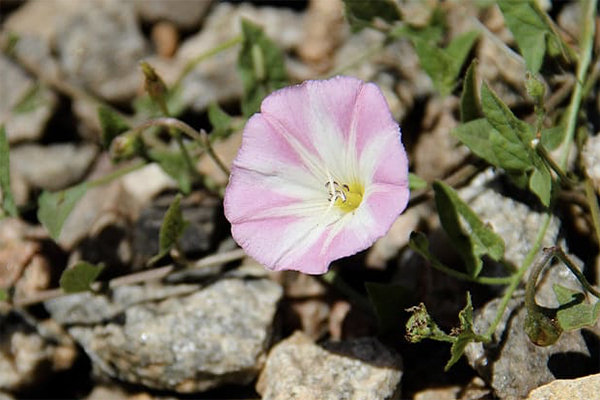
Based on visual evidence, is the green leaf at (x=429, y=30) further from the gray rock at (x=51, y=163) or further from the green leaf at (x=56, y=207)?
the gray rock at (x=51, y=163)

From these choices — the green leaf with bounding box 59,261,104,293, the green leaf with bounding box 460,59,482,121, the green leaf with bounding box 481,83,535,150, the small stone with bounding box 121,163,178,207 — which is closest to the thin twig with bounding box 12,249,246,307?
the green leaf with bounding box 59,261,104,293

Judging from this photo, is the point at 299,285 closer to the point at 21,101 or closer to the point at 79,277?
the point at 79,277

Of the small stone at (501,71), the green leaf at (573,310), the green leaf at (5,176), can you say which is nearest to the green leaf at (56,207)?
the green leaf at (5,176)

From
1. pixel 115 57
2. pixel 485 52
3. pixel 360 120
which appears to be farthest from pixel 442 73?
pixel 115 57

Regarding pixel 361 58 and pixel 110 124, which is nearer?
pixel 110 124

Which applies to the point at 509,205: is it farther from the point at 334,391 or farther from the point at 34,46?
the point at 34,46

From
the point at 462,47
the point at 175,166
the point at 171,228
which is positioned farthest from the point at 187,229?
the point at 462,47
